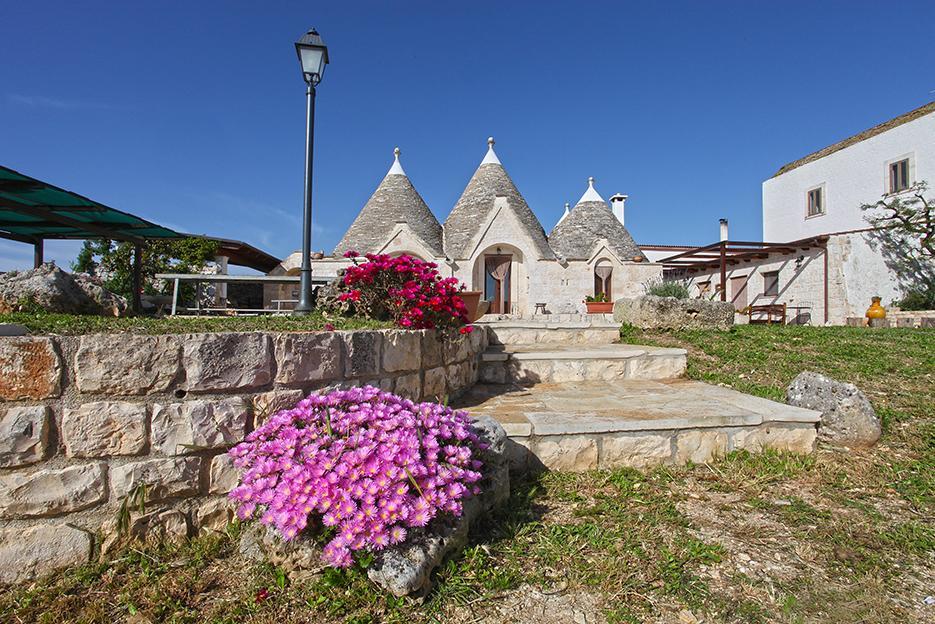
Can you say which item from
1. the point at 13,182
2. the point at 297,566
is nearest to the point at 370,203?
the point at 13,182

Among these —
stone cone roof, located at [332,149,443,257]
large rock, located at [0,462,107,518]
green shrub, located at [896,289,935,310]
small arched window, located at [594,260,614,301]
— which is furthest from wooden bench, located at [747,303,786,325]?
large rock, located at [0,462,107,518]

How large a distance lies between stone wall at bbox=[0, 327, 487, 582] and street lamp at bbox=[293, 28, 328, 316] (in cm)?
269

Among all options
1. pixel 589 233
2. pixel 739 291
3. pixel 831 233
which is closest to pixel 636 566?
pixel 589 233

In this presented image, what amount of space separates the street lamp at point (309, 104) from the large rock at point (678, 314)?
4738 millimetres

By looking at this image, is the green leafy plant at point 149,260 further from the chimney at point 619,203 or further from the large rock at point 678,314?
the chimney at point 619,203

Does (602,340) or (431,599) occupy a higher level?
(602,340)

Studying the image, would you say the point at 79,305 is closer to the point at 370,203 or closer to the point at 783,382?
the point at 783,382

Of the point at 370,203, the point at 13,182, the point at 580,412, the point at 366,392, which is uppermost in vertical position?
the point at 370,203

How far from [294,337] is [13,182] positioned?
5152mm

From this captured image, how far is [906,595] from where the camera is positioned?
1.81 metres

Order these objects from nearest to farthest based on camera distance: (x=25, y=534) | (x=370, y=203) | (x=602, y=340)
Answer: (x=25, y=534) < (x=602, y=340) < (x=370, y=203)

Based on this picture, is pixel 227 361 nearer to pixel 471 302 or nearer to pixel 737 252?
pixel 471 302

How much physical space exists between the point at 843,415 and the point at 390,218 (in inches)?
610

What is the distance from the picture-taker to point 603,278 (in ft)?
54.7
